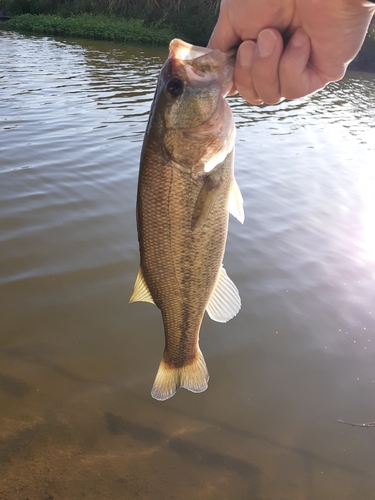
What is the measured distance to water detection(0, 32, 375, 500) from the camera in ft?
9.71

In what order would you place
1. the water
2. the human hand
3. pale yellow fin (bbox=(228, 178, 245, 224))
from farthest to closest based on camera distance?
the water
pale yellow fin (bbox=(228, 178, 245, 224))
the human hand

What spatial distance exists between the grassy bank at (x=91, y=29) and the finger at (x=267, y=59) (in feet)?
111

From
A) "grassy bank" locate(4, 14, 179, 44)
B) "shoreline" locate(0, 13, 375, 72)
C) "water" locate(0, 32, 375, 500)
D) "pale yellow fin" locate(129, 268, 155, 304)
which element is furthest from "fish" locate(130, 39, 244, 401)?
"grassy bank" locate(4, 14, 179, 44)

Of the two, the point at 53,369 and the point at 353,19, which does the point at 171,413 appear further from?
the point at 353,19

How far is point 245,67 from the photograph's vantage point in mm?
2041

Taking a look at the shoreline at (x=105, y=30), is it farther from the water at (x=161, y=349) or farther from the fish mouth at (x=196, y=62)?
the fish mouth at (x=196, y=62)

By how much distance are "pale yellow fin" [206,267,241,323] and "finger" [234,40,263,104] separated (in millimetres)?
966

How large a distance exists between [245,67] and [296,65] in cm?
24

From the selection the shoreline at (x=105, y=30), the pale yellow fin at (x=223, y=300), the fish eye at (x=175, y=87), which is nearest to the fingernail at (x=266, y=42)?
the fish eye at (x=175, y=87)

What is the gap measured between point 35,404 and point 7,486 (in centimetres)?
63

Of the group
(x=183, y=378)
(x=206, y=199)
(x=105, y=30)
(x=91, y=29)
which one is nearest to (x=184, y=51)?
(x=206, y=199)

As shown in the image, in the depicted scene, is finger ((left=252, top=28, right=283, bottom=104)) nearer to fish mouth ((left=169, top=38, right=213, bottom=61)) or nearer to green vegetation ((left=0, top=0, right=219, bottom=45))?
fish mouth ((left=169, top=38, right=213, bottom=61))

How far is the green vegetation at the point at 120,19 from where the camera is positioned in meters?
32.6

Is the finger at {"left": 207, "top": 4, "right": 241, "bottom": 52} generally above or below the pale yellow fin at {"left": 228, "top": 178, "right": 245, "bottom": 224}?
above
